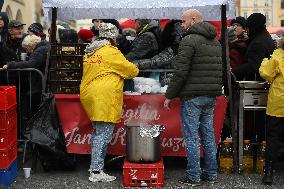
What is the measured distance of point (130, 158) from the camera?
21.6 ft

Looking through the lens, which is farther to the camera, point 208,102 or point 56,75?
point 56,75

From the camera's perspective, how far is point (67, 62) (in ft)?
23.9

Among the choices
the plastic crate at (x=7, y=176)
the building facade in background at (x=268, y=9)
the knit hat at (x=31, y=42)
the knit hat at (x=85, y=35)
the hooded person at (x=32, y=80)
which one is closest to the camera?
the plastic crate at (x=7, y=176)

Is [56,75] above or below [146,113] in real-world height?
above

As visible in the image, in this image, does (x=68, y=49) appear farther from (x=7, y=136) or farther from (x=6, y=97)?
(x=7, y=136)

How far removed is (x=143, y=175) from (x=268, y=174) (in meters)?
1.46

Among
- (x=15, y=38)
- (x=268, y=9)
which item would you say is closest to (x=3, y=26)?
(x=15, y=38)

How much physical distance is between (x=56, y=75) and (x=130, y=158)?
1.52 m

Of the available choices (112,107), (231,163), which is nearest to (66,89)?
(112,107)

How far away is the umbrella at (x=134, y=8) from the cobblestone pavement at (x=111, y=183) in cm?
196

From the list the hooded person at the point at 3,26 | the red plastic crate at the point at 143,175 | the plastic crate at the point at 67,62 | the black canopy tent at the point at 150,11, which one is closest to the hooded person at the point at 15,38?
the hooded person at the point at 3,26

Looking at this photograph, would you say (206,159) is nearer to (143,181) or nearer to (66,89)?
(143,181)

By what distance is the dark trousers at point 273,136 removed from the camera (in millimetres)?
6508

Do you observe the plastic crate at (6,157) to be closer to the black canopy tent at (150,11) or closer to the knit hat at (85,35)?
the black canopy tent at (150,11)
